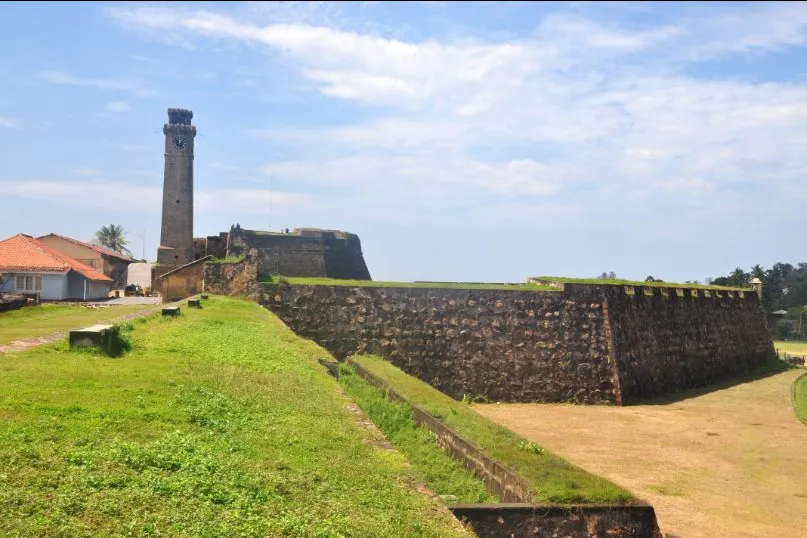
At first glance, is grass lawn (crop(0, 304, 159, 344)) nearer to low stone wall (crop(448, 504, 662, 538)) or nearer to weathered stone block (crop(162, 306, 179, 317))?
weathered stone block (crop(162, 306, 179, 317))

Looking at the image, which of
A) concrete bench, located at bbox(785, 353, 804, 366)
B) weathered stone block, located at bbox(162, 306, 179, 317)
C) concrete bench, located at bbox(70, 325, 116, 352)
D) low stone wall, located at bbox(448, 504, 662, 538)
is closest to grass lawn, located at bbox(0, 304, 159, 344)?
concrete bench, located at bbox(70, 325, 116, 352)

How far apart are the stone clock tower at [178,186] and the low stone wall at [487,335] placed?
28080mm

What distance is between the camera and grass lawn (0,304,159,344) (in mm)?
11969

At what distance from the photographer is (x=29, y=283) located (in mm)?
30188

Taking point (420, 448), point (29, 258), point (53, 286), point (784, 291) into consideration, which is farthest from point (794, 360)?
point (784, 291)

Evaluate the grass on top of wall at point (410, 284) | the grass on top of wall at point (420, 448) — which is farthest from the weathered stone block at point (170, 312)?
the grass on top of wall at point (410, 284)

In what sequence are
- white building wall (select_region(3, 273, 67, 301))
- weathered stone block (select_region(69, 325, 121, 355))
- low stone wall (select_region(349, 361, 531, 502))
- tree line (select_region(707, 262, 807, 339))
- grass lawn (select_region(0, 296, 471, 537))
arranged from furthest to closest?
tree line (select_region(707, 262, 807, 339)), white building wall (select_region(3, 273, 67, 301)), weathered stone block (select_region(69, 325, 121, 355)), low stone wall (select_region(349, 361, 531, 502)), grass lawn (select_region(0, 296, 471, 537))

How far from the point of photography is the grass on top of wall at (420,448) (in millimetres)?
7730

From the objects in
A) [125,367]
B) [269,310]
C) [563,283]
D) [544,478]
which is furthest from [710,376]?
[125,367]

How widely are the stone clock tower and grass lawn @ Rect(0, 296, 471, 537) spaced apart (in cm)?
3755

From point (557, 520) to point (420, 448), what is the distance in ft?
9.59

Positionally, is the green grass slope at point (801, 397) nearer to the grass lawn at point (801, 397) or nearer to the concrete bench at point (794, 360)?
the grass lawn at point (801, 397)

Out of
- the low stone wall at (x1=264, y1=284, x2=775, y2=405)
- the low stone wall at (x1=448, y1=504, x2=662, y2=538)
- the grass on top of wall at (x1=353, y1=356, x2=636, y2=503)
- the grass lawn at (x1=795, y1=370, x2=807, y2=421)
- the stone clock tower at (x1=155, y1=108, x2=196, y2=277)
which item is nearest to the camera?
the low stone wall at (x1=448, y1=504, x2=662, y2=538)

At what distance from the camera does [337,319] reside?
19531 mm
